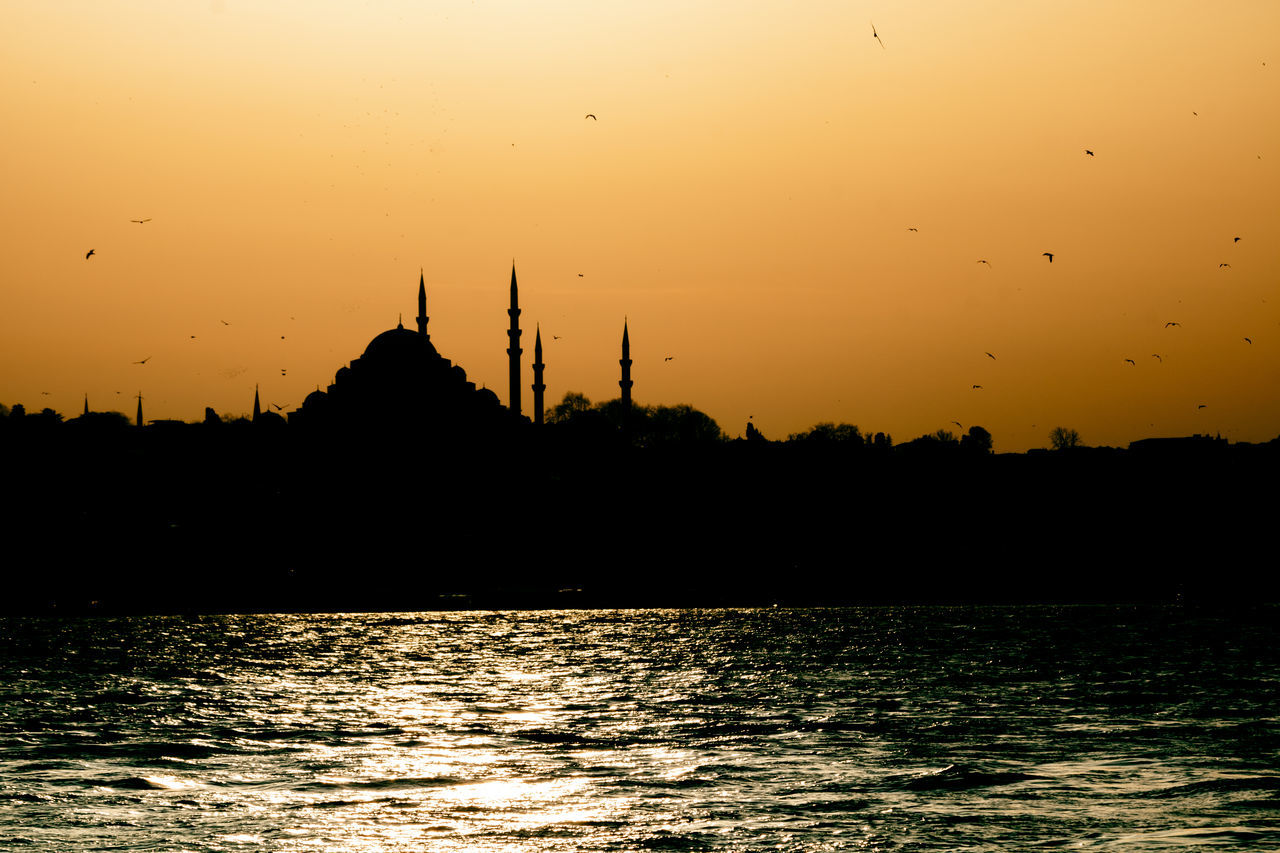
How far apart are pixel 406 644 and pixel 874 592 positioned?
1913 inches

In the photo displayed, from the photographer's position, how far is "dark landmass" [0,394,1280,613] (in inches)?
4077

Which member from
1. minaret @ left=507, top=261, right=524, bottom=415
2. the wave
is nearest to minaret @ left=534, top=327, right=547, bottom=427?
minaret @ left=507, top=261, right=524, bottom=415

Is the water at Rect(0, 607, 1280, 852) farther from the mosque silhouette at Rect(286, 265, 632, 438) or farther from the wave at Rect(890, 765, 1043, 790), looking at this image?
the mosque silhouette at Rect(286, 265, 632, 438)

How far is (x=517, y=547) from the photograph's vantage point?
108 metres

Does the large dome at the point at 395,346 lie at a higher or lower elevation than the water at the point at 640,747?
higher

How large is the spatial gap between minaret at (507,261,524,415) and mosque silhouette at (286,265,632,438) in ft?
0.21

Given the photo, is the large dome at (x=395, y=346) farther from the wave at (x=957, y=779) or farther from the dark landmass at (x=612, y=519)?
the wave at (x=957, y=779)

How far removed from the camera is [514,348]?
10938 cm

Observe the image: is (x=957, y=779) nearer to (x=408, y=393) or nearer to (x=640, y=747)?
(x=640, y=747)

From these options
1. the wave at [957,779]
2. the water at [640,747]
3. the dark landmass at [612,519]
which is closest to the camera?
the water at [640,747]

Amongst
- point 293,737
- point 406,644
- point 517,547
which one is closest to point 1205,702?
point 293,737

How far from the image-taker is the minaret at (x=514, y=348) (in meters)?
108

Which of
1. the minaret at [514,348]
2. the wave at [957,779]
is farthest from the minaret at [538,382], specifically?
the wave at [957,779]

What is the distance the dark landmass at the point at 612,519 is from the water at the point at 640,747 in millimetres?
43197
